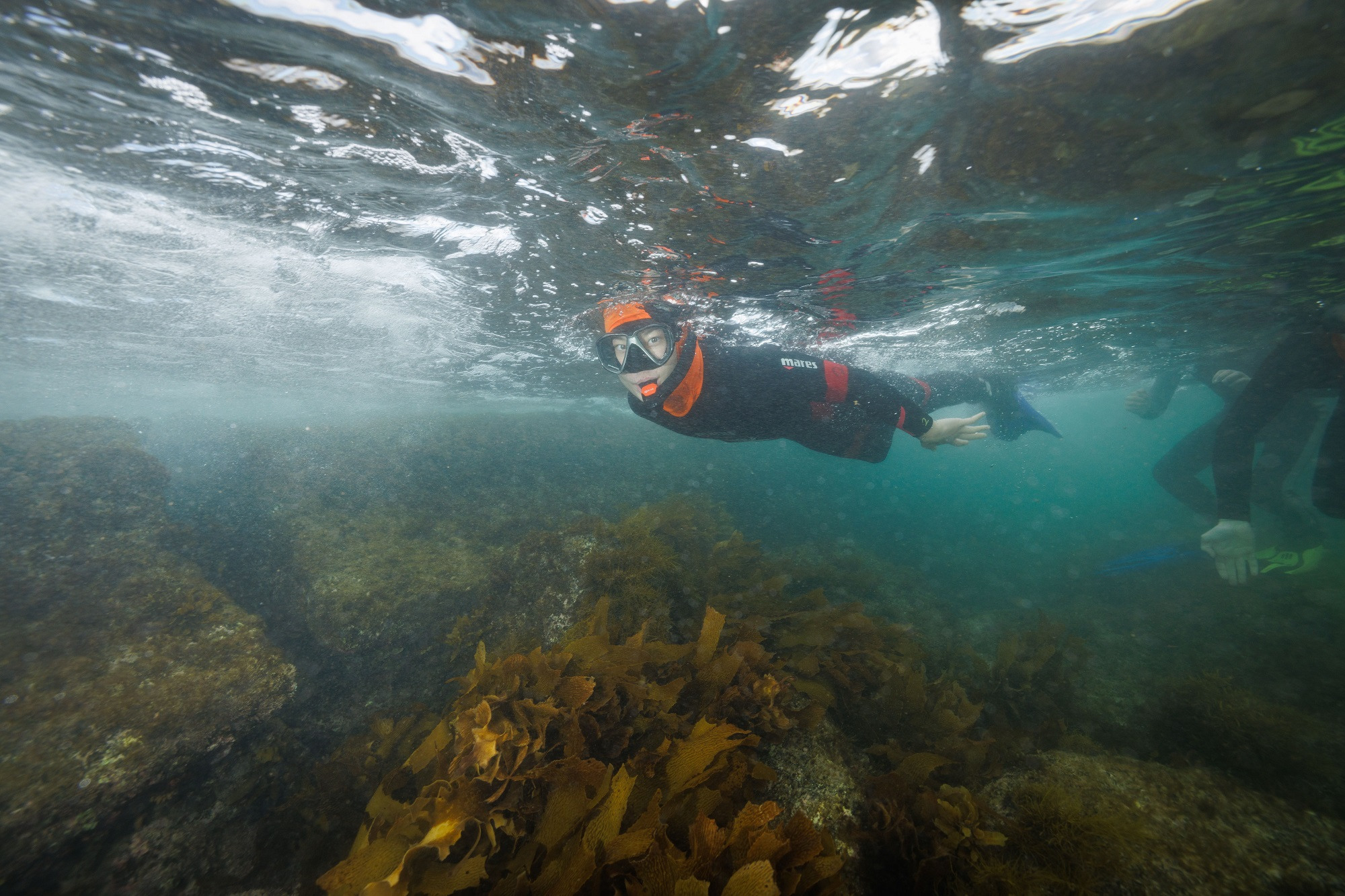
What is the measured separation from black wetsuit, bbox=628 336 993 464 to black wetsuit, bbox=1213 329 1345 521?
4050 millimetres

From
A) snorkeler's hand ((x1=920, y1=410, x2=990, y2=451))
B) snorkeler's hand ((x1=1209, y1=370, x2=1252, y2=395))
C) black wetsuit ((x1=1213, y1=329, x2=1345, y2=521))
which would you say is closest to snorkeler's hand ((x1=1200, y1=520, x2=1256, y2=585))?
black wetsuit ((x1=1213, y1=329, x2=1345, y2=521))

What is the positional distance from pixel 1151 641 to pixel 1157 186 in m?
9.66

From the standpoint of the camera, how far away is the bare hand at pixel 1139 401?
11.8 m

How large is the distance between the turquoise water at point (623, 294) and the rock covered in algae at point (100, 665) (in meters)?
0.04

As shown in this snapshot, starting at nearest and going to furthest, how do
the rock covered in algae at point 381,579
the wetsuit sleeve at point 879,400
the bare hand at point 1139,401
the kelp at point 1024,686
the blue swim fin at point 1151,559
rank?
the kelp at point 1024,686, the wetsuit sleeve at point 879,400, the rock covered in algae at point 381,579, the bare hand at point 1139,401, the blue swim fin at point 1151,559

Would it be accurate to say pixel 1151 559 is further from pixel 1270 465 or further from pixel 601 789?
pixel 601 789

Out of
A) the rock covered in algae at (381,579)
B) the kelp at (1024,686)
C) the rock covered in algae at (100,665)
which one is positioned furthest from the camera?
the rock covered in algae at (381,579)

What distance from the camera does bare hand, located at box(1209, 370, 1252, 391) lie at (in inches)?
409

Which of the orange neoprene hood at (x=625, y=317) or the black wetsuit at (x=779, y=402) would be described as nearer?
the black wetsuit at (x=779, y=402)

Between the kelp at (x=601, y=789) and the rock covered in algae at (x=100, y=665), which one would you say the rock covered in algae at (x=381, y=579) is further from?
the kelp at (x=601, y=789)

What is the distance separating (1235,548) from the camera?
17.6ft

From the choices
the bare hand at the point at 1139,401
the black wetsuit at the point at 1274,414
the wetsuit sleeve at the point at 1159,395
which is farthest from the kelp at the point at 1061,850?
the wetsuit sleeve at the point at 1159,395

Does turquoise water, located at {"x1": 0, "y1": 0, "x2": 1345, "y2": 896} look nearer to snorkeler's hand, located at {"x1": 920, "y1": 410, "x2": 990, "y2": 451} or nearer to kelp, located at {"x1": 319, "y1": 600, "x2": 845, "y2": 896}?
kelp, located at {"x1": 319, "y1": 600, "x2": 845, "y2": 896}

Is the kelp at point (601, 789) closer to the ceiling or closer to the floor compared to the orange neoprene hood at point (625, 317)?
closer to the floor
